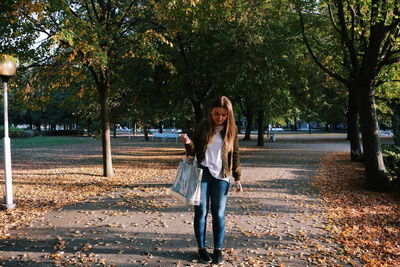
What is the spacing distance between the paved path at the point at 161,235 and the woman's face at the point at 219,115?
169 cm

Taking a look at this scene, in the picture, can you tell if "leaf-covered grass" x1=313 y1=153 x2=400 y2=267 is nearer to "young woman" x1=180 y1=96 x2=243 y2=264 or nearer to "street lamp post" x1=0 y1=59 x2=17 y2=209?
"young woman" x1=180 y1=96 x2=243 y2=264

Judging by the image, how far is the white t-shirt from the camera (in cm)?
383

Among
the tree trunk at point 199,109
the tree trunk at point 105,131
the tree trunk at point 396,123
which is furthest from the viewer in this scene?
the tree trunk at point 396,123

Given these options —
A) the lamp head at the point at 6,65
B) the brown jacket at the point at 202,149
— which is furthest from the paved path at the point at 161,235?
the lamp head at the point at 6,65

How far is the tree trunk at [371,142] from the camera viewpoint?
866 centimetres

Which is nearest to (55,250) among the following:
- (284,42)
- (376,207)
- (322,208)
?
(322,208)

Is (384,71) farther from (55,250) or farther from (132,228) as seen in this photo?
(55,250)

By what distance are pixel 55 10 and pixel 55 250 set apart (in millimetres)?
7097

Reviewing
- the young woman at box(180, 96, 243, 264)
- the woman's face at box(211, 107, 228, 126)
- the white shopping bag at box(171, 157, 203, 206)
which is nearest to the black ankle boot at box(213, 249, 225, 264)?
the young woman at box(180, 96, 243, 264)

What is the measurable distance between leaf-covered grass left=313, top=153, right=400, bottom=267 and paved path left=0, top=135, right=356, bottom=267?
27cm

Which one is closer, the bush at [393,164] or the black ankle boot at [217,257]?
the black ankle boot at [217,257]

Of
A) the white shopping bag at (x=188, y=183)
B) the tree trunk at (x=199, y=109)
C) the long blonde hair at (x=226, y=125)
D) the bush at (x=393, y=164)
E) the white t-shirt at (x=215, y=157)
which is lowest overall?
the bush at (x=393, y=164)

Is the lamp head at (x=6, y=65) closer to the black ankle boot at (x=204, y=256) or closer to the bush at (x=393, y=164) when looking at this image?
the black ankle boot at (x=204, y=256)

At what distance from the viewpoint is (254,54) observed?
1253cm
